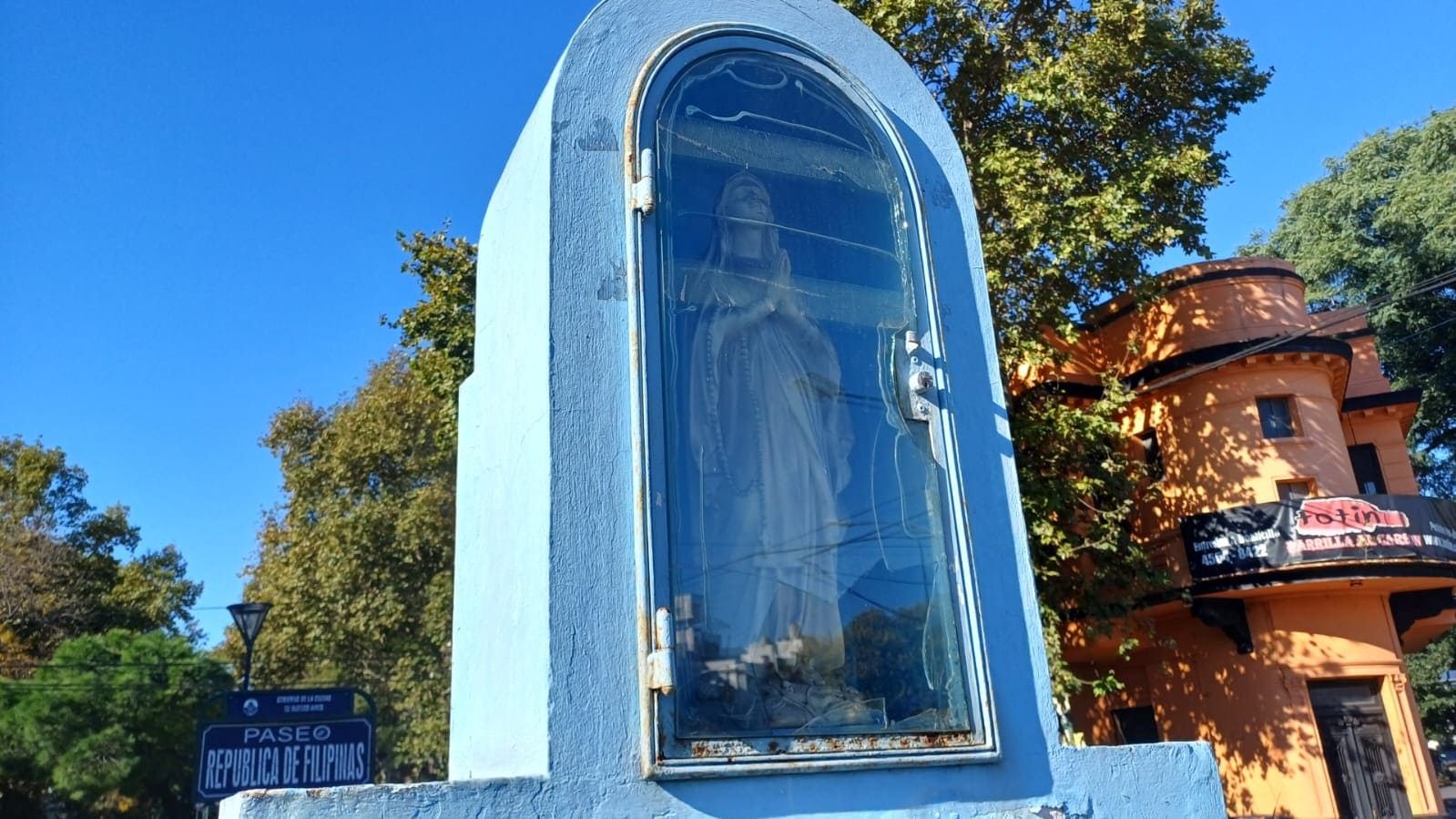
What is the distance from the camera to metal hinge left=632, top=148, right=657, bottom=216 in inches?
137

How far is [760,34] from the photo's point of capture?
4004mm

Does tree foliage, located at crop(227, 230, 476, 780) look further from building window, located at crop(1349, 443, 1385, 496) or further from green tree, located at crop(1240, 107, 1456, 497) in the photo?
green tree, located at crop(1240, 107, 1456, 497)

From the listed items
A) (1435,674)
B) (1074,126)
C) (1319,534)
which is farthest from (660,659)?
(1435,674)

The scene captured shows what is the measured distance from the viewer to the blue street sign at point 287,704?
980 cm

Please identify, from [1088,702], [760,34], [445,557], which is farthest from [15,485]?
[760,34]

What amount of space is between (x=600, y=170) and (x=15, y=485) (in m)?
33.7

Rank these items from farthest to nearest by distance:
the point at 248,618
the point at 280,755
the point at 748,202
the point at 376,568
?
1. the point at 376,568
2. the point at 248,618
3. the point at 280,755
4. the point at 748,202

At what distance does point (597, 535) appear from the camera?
3.02 meters

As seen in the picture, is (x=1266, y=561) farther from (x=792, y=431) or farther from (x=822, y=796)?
(x=822, y=796)

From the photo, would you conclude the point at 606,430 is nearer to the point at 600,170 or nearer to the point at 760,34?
the point at 600,170

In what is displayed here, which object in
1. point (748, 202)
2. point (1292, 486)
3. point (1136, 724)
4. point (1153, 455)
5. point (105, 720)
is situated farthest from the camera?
point (105, 720)

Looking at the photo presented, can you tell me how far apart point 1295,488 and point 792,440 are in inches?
650

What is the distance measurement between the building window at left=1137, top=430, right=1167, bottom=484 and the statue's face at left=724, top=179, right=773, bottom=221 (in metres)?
15.7

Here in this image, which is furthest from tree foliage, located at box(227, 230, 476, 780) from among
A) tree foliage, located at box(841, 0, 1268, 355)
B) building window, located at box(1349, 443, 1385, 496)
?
building window, located at box(1349, 443, 1385, 496)
